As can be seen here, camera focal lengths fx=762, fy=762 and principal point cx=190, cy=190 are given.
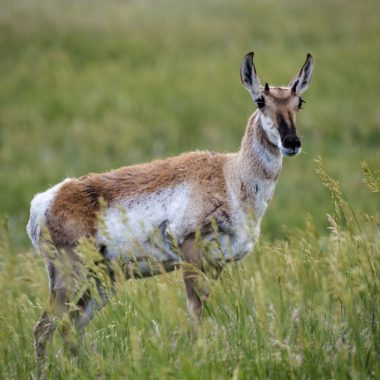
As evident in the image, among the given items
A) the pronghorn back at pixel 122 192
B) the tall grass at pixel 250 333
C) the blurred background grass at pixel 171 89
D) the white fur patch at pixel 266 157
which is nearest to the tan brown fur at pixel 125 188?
the pronghorn back at pixel 122 192

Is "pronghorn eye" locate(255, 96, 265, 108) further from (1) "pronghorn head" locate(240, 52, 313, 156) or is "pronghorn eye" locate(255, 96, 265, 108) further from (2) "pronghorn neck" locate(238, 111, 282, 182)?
(2) "pronghorn neck" locate(238, 111, 282, 182)

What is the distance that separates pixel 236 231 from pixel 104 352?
1463 millimetres

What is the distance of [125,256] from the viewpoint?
5.82 metres

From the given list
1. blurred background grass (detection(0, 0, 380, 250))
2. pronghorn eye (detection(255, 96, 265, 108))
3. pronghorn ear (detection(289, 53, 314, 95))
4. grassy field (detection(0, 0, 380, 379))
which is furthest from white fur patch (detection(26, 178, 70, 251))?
blurred background grass (detection(0, 0, 380, 250))

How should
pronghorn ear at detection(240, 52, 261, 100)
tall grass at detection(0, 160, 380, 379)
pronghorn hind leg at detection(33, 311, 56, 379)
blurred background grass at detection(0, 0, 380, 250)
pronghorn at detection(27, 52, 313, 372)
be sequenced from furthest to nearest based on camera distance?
blurred background grass at detection(0, 0, 380, 250) → pronghorn ear at detection(240, 52, 261, 100) → pronghorn at detection(27, 52, 313, 372) → pronghorn hind leg at detection(33, 311, 56, 379) → tall grass at detection(0, 160, 380, 379)

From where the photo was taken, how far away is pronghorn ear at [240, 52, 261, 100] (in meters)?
5.84

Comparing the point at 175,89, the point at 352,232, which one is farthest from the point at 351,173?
the point at 352,232

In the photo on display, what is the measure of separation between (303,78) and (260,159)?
2.36 ft

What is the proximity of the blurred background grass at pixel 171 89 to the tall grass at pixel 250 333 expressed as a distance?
7.41 m

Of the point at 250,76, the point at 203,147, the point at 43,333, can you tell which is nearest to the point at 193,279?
the point at 43,333

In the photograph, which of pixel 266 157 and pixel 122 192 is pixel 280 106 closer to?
pixel 266 157

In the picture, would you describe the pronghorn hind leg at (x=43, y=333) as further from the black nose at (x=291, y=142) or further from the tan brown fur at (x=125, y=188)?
the black nose at (x=291, y=142)

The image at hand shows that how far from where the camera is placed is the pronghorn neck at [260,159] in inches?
233

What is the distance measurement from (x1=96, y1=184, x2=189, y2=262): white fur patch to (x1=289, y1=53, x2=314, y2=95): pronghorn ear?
3.74ft
